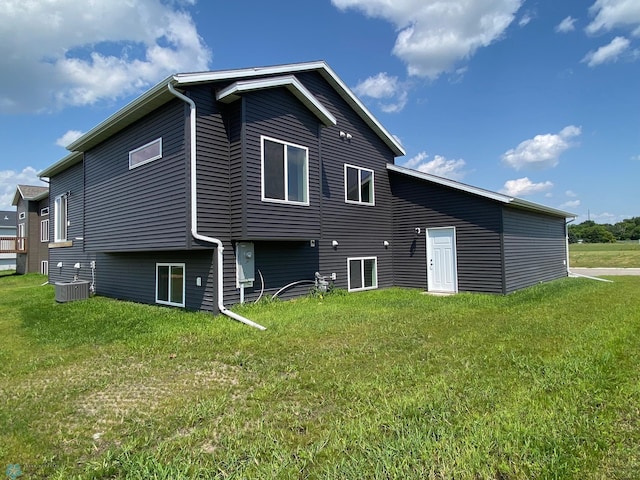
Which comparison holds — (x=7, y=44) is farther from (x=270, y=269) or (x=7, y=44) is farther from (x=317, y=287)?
(x=317, y=287)

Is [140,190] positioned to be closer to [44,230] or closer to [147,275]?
[147,275]

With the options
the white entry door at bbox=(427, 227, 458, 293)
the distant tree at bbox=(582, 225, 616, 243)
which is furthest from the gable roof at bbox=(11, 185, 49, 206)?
the distant tree at bbox=(582, 225, 616, 243)

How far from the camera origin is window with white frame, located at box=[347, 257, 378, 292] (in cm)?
1191

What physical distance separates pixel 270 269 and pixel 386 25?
32.3 feet

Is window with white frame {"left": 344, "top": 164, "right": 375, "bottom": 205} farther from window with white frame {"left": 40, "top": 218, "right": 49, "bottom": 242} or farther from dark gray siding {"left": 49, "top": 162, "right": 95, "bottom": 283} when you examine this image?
window with white frame {"left": 40, "top": 218, "right": 49, "bottom": 242}

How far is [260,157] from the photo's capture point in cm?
828

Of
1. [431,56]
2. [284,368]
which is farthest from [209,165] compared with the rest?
[431,56]

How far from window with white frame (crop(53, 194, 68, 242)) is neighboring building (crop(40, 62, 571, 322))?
0.11m

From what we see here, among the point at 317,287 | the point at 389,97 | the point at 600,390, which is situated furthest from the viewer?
the point at 389,97

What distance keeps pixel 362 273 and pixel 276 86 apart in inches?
258

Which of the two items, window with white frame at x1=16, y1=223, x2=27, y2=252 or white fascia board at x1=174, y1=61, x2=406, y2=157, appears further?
window with white frame at x1=16, y1=223, x2=27, y2=252

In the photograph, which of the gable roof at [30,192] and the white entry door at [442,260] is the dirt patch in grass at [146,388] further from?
the gable roof at [30,192]

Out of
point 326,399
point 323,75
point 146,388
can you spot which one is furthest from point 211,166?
point 326,399

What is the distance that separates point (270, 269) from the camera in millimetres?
9328
